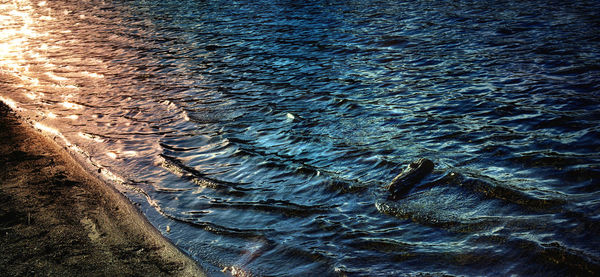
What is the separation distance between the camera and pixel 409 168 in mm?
6359

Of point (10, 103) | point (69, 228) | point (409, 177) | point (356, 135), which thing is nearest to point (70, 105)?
point (10, 103)

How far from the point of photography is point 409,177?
6160 mm

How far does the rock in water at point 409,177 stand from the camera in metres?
5.97

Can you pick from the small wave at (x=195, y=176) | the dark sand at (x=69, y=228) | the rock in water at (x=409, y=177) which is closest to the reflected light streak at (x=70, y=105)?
the dark sand at (x=69, y=228)

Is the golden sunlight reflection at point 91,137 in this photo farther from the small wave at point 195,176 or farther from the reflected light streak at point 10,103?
the reflected light streak at point 10,103

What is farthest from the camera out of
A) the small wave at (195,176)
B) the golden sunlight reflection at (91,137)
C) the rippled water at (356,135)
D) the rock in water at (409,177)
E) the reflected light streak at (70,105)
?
the reflected light streak at (70,105)

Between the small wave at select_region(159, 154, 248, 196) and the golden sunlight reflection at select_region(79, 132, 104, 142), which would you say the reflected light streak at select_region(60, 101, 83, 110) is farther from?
the small wave at select_region(159, 154, 248, 196)

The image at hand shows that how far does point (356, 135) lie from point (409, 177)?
1.97 m

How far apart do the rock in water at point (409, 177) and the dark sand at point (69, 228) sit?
267 cm

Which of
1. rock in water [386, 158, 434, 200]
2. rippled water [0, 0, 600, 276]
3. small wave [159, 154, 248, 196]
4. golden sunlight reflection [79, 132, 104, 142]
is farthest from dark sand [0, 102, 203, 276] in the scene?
rock in water [386, 158, 434, 200]

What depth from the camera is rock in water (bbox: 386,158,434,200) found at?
5.97 metres

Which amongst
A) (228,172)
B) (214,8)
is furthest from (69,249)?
(214,8)

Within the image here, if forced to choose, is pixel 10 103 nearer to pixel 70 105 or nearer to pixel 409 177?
pixel 70 105

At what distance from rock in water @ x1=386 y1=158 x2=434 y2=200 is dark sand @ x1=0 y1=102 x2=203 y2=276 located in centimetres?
267
